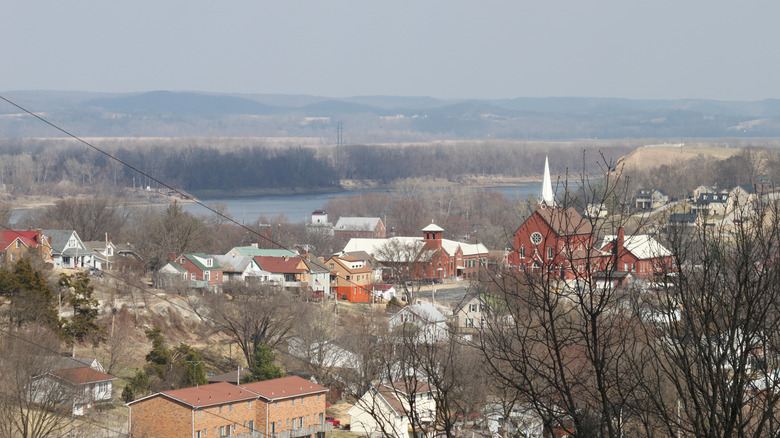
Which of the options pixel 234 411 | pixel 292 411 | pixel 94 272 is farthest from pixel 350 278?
pixel 234 411

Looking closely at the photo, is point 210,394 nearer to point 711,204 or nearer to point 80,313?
point 80,313

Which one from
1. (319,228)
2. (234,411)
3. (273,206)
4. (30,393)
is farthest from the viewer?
(273,206)

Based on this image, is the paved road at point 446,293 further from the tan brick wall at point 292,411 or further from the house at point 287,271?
the tan brick wall at point 292,411

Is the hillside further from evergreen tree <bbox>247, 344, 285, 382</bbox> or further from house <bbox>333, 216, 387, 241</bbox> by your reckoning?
evergreen tree <bbox>247, 344, 285, 382</bbox>

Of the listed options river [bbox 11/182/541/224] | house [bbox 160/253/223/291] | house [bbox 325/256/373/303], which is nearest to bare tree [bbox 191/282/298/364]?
house [bbox 160/253/223/291]

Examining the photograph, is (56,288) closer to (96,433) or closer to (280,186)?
(96,433)

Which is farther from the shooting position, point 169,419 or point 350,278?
point 350,278

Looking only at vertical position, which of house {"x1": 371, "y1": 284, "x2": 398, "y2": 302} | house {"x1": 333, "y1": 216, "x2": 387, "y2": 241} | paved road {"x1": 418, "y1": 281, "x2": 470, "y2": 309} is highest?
house {"x1": 371, "y1": 284, "x2": 398, "y2": 302}
